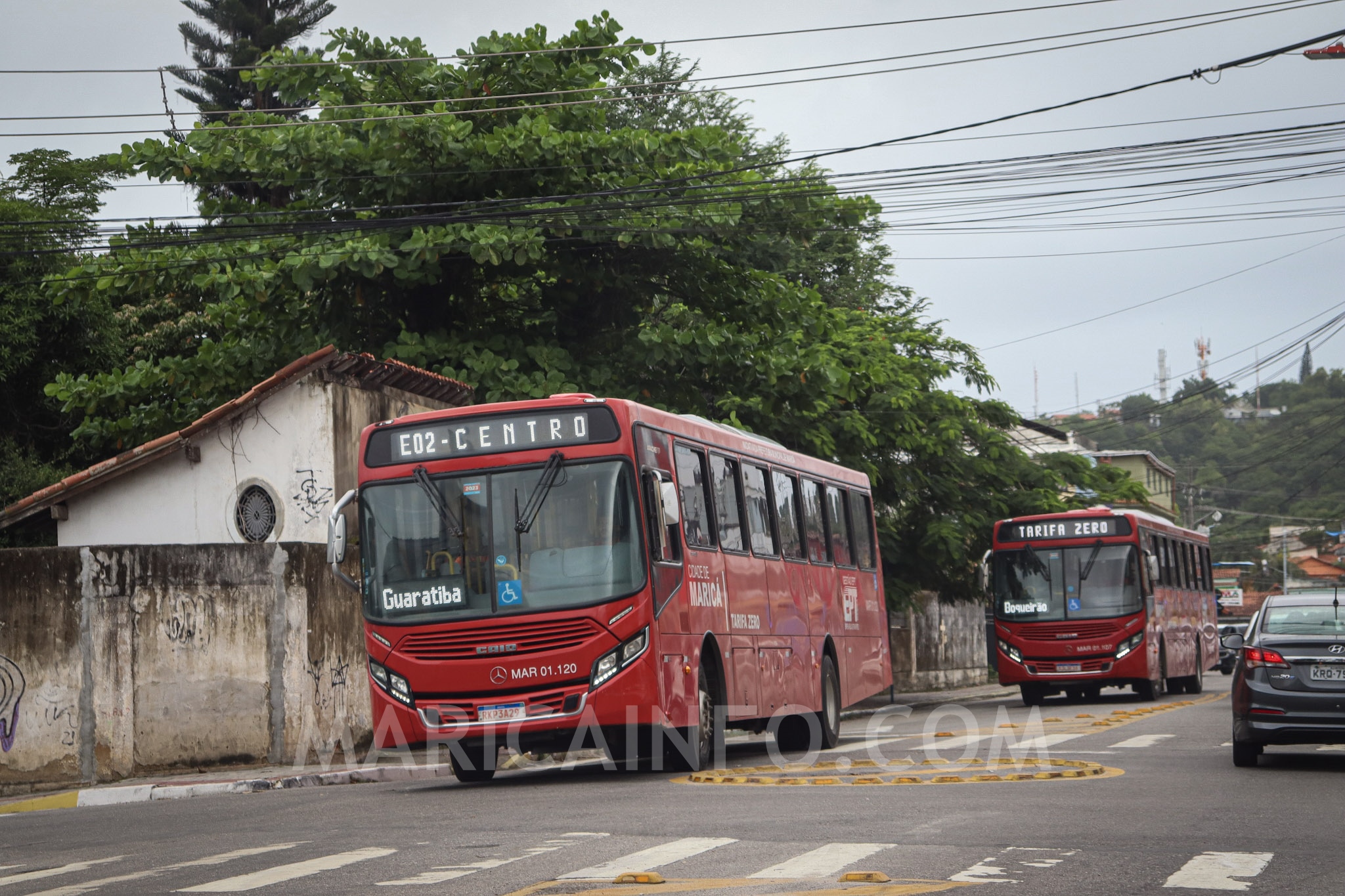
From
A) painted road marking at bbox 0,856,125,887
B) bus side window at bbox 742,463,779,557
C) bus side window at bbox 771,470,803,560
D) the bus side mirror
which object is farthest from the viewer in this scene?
bus side window at bbox 771,470,803,560

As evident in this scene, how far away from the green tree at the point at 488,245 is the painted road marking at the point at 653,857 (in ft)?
42.0

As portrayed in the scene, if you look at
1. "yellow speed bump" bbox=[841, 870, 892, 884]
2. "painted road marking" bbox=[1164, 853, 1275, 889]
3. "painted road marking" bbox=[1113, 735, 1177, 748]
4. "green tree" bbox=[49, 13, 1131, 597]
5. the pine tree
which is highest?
the pine tree

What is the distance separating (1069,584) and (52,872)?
71.7 ft

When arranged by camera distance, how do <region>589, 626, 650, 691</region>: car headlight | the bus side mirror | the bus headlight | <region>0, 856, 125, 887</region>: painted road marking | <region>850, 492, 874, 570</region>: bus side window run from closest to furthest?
<region>0, 856, 125, 887</region>: painted road marking < <region>589, 626, 650, 691</region>: car headlight < the bus side mirror < <region>850, 492, 874, 570</region>: bus side window < the bus headlight

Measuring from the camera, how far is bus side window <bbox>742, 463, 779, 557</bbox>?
16.3 m

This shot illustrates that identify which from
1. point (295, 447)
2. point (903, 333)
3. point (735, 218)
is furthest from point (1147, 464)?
point (295, 447)

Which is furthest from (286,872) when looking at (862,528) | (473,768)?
(862,528)

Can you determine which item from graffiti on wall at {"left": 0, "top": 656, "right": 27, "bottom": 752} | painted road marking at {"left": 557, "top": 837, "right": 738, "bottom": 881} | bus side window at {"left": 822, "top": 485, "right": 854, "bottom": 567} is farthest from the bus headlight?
painted road marking at {"left": 557, "top": 837, "right": 738, "bottom": 881}

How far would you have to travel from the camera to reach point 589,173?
24.1 metres

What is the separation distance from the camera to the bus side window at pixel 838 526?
63.8 ft

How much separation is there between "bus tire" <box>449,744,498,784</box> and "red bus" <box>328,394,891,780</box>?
0.07 feet

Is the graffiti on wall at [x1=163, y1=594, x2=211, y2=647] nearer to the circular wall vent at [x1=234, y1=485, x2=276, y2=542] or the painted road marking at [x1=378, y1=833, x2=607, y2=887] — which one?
the circular wall vent at [x1=234, y1=485, x2=276, y2=542]

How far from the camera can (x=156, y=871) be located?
8.33 metres

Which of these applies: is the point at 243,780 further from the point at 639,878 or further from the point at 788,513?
the point at 639,878
